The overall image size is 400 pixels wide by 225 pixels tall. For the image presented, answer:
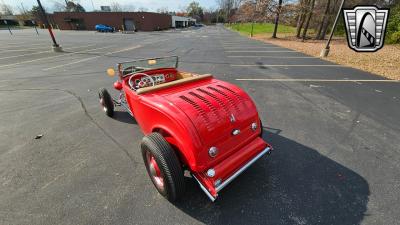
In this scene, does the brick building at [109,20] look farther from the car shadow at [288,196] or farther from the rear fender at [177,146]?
the car shadow at [288,196]

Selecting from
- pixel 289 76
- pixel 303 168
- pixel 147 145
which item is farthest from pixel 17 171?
pixel 289 76

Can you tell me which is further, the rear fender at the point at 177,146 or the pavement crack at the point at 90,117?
the pavement crack at the point at 90,117

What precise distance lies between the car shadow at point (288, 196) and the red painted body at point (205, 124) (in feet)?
1.47

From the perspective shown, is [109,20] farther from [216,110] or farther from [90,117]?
[216,110]

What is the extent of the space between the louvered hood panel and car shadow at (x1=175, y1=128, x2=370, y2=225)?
0.74 m

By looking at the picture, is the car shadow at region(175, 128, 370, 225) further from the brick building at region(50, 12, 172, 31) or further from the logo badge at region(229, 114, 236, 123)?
the brick building at region(50, 12, 172, 31)

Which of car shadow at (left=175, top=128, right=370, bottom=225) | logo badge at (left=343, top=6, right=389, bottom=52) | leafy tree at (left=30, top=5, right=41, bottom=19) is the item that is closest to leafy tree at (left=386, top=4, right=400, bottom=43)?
logo badge at (left=343, top=6, right=389, bottom=52)

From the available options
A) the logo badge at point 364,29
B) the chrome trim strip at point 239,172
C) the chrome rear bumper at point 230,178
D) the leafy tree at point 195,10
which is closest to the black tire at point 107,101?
the chrome rear bumper at point 230,178

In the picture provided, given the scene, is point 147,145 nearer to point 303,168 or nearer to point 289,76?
point 303,168

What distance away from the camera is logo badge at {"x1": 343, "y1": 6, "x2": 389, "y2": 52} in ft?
41.5

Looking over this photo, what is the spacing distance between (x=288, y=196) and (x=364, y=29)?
49.1 feet

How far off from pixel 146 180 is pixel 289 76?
727 centimetres

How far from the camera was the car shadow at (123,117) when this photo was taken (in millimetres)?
4431

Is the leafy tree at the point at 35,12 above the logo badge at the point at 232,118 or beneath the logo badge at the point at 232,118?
above
